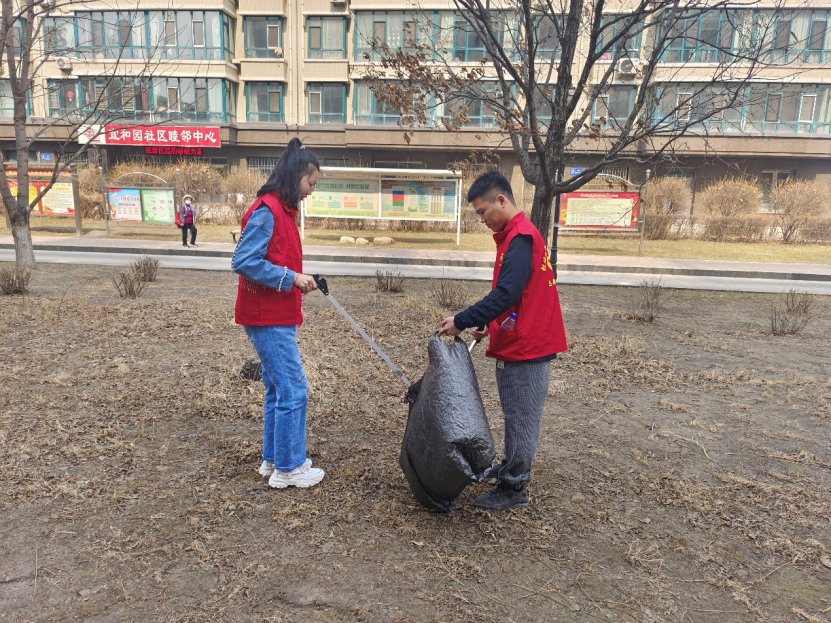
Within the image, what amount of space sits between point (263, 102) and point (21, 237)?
26.7 metres

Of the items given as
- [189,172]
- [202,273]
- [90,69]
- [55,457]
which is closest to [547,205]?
[55,457]

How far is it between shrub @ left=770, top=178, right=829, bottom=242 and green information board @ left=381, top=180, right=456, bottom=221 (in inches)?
475

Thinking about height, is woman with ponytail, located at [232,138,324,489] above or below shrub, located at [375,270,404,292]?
above

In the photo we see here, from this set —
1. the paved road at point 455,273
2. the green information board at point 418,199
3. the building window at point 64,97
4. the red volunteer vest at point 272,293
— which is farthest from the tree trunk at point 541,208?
the building window at point 64,97

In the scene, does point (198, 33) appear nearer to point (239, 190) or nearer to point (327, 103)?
point (327, 103)

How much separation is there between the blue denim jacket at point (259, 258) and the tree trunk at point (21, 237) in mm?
8929

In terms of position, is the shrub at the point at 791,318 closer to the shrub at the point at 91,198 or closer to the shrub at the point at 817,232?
the shrub at the point at 817,232

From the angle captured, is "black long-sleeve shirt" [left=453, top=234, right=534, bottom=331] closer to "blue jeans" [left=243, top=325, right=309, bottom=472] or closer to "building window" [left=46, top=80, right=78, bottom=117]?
"blue jeans" [left=243, top=325, right=309, bottom=472]

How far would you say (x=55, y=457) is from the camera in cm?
376

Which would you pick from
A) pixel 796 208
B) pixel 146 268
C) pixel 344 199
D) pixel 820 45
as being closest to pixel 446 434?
pixel 146 268

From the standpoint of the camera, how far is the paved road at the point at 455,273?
42.3ft

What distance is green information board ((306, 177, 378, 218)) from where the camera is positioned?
19469 mm

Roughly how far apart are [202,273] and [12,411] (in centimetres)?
833

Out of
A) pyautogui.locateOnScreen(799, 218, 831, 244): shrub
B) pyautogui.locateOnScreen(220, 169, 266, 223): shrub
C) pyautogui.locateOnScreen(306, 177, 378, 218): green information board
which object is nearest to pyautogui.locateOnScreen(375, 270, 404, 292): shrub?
pyautogui.locateOnScreen(306, 177, 378, 218): green information board
